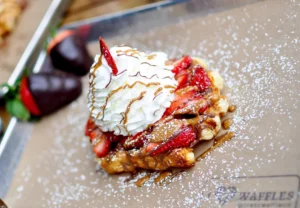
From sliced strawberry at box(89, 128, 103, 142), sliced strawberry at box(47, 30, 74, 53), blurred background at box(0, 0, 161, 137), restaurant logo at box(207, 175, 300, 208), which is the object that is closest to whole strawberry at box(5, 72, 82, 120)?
sliced strawberry at box(47, 30, 74, 53)

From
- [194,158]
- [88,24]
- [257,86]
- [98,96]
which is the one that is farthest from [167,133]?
[88,24]

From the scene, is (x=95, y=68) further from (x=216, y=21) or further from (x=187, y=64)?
(x=216, y=21)

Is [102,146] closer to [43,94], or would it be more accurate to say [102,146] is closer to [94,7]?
[43,94]

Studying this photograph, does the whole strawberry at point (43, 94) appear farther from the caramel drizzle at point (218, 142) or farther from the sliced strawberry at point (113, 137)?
the caramel drizzle at point (218, 142)

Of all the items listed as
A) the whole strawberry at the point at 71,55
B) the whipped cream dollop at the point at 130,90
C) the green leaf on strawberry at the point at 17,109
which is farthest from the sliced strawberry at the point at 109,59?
the green leaf on strawberry at the point at 17,109

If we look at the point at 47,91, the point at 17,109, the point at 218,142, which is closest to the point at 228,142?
the point at 218,142

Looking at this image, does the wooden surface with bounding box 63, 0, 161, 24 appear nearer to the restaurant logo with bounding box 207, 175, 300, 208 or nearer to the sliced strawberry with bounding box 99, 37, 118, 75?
the sliced strawberry with bounding box 99, 37, 118, 75
